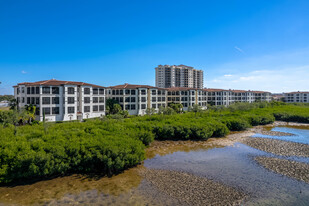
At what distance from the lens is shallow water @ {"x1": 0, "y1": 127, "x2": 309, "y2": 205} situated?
13.7 m

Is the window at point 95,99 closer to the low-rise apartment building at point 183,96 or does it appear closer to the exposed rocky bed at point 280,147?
the low-rise apartment building at point 183,96

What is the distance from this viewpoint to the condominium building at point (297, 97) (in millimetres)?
123188

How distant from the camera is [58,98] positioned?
43500mm

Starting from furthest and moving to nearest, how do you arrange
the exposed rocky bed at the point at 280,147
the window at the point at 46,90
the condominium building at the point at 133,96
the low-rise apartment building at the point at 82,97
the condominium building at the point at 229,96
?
the condominium building at the point at 229,96 < the condominium building at the point at 133,96 < the low-rise apartment building at the point at 82,97 < the window at the point at 46,90 < the exposed rocky bed at the point at 280,147

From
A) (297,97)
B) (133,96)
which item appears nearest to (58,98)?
(133,96)

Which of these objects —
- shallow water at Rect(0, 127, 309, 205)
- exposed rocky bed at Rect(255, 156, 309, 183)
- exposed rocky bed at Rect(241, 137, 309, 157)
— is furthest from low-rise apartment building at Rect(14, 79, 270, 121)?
exposed rocky bed at Rect(241, 137, 309, 157)

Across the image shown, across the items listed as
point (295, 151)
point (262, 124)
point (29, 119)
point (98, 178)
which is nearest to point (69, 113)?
point (29, 119)

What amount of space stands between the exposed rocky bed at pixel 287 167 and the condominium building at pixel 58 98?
4064 centimetres

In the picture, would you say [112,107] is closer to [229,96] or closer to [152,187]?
[152,187]

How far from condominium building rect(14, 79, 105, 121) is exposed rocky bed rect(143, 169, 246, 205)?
110ft

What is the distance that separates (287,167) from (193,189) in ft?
39.9

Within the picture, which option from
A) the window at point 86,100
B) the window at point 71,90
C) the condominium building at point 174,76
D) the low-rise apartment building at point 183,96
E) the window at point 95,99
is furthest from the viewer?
the condominium building at point 174,76

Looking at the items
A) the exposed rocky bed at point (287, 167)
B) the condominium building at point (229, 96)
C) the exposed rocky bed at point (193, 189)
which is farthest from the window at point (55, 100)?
the condominium building at point (229, 96)

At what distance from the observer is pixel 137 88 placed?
59.8m
